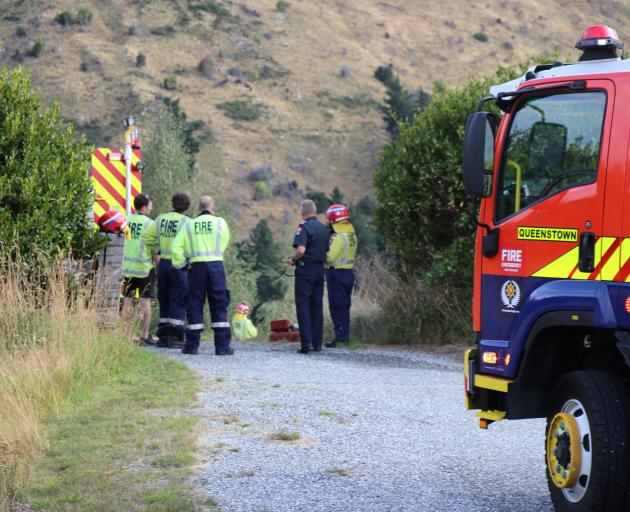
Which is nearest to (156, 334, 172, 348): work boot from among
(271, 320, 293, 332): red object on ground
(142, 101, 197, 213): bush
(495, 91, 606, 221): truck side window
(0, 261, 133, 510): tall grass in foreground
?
(0, 261, 133, 510): tall grass in foreground

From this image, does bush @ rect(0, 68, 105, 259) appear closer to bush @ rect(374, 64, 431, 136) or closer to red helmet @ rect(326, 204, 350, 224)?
red helmet @ rect(326, 204, 350, 224)

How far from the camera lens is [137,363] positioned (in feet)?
37.3

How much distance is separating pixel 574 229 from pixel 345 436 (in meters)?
2.96

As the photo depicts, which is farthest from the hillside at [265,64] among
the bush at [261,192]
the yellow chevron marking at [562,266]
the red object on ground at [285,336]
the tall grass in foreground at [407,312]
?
the yellow chevron marking at [562,266]

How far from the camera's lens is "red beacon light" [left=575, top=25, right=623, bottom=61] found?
6.23 m

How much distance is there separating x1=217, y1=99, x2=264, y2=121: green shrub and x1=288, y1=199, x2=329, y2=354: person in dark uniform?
52458 millimetres

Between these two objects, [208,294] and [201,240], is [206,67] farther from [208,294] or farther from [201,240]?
[201,240]

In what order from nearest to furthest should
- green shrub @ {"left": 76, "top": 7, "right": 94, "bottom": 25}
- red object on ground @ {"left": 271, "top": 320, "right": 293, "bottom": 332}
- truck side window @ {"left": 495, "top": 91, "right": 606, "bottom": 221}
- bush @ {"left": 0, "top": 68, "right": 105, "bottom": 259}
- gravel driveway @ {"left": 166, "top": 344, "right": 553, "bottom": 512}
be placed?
truck side window @ {"left": 495, "top": 91, "right": 606, "bottom": 221} < gravel driveway @ {"left": 166, "top": 344, "right": 553, "bottom": 512} < bush @ {"left": 0, "top": 68, "right": 105, "bottom": 259} < red object on ground @ {"left": 271, "top": 320, "right": 293, "bottom": 332} < green shrub @ {"left": 76, "top": 7, "right": 94, "bottom": 25}

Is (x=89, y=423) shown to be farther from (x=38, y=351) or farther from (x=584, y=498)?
(x=584, y=498)

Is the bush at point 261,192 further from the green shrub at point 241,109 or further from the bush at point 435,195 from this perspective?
the bush at point 435,195

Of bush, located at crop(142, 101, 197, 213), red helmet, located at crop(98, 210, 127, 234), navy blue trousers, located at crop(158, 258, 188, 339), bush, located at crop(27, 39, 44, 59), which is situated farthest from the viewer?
bush, located at crop(27, 39, 44, 59)

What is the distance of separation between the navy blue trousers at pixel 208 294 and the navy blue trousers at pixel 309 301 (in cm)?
136

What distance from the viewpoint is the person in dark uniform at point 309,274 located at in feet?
46.6

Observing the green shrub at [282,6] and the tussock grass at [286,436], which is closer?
the tussock grass at [286,436]
